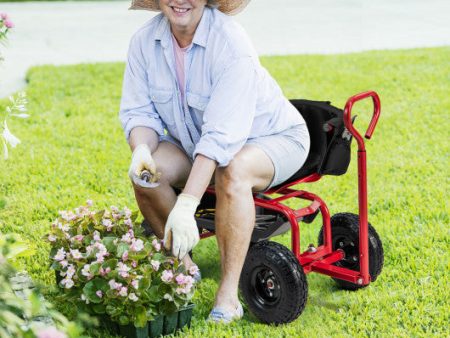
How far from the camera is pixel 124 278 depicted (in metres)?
2.99

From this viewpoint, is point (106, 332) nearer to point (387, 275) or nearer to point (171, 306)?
point (171, 306)

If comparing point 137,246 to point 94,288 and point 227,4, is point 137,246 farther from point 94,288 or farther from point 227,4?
point 227,4

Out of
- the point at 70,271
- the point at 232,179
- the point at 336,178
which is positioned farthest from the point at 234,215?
the point at 336,178

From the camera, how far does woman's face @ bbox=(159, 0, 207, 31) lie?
10.8ft

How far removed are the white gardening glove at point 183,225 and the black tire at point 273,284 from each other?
291 mm

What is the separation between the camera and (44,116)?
20.0 feet

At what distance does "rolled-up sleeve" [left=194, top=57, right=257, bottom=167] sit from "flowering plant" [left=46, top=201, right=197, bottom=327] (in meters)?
0.41

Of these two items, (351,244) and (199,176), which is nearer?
(199,176)

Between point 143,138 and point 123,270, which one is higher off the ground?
point 143,138

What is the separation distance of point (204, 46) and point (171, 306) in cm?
96

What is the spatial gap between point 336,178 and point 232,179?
1.86 meters

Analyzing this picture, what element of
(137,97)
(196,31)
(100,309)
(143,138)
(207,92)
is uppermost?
(196,31)

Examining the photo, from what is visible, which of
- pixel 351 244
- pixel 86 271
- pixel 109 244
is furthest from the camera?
pixel 351 244

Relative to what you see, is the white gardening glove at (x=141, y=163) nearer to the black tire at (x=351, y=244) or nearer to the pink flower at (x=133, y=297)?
the pink flower at (x=133, y=297)
